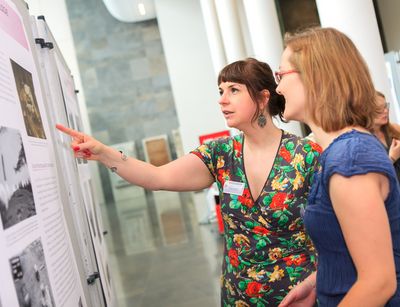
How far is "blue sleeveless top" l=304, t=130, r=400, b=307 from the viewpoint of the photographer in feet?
4.75

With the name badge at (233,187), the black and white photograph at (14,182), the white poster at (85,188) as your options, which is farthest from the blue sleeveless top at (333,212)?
the white poster at (85,188)

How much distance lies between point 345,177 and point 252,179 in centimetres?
110

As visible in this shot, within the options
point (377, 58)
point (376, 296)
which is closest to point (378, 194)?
point (376, 296)

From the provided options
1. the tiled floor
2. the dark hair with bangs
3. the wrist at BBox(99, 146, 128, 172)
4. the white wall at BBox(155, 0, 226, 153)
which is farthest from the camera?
the white wall at BBox(155, 0, 226, 153)

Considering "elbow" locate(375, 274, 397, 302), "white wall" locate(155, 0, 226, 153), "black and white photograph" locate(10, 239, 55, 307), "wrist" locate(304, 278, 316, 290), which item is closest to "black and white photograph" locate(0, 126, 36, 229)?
"black and white photograph" locate(10, 239, 55, 307)

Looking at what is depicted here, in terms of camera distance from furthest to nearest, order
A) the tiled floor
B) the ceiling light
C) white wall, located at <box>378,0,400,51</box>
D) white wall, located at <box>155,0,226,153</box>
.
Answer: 1. the ceiling light
2. white wall, located at <box>155,0,226,153</box>
3. white wall, located at <box>378,0,400,51</box>
4. the tiled floor

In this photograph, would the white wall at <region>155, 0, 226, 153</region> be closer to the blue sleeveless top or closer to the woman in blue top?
the woman in blue top

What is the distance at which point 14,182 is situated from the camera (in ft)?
4.97

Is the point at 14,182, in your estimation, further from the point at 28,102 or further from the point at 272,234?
the point at 272,234

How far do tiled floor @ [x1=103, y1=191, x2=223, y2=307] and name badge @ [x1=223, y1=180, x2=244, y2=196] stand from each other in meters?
3.36

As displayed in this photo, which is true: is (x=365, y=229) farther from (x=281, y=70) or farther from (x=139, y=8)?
(x=139, y=8)

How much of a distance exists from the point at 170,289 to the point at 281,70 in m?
5.30

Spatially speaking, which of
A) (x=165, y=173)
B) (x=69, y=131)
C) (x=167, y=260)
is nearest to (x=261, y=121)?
(x=165, y=173)

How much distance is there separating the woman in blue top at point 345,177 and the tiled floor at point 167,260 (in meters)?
4.20
